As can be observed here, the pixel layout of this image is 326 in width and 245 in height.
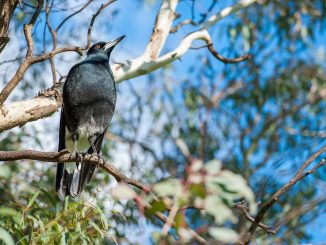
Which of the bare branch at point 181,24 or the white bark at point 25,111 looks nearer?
the white bark at point 25,111

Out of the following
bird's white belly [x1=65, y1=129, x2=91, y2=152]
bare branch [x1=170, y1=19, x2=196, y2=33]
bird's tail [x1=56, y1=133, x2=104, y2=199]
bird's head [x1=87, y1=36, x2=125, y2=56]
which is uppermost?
bare branch [x1=170, y1=19, x2=196, y2=33]

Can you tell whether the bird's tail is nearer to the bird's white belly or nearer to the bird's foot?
the bird's white belly

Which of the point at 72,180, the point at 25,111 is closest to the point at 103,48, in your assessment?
the point at 72,180

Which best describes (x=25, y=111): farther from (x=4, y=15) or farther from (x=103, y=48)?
(x=103, y=48)

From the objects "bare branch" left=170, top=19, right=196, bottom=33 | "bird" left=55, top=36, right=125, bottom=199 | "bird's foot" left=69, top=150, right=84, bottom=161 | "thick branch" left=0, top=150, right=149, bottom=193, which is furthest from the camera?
"bare branch" left=170, top=19, right=196, bottom=33

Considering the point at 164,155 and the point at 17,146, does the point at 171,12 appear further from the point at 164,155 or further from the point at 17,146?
the point at 164,155

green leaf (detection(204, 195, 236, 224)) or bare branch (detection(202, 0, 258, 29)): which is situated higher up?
bare branch (detection(202, 0, 258, 29))

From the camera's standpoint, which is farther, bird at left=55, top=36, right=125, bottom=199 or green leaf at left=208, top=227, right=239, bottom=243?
bird at left=55, top=36, right=125, bottom=199

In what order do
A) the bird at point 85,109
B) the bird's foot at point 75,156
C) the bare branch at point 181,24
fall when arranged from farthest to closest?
the bare branch at point 181,24, the bird at point 85,109, the bird's foot at point 75,156

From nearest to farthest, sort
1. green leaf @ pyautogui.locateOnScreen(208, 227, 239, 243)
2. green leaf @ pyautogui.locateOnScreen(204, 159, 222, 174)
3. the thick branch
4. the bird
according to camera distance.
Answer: green leaf @ pyautogui.locateOnScreen(208, 227, 239, 243)
green leaf @ pyautogui.locateOnScreen(204, 159, 222, 174)
the thick branch
the bird

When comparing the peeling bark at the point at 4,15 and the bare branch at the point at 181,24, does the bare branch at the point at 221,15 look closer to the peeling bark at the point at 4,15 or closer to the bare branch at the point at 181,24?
the bare branch at the point at 181,24

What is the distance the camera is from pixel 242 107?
25.0 feet

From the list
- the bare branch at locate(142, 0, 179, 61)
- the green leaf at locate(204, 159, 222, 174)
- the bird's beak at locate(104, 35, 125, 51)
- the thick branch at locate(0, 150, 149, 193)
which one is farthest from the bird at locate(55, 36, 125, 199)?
the green leaf at locate(204, 159, 222, 174)


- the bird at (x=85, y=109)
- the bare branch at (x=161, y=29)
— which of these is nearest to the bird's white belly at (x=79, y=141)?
the bird at (x=85, y=109)
